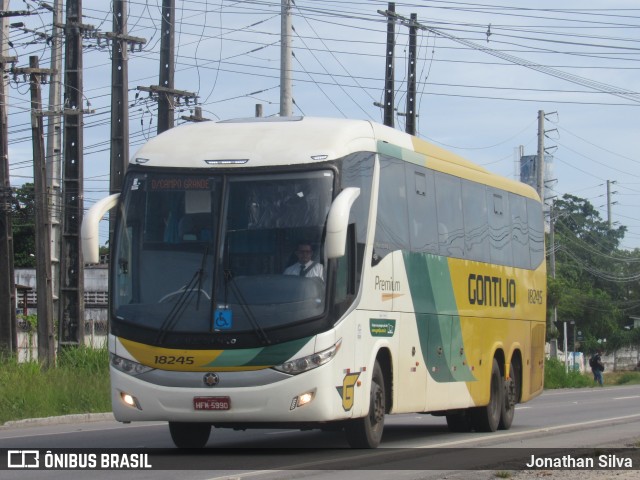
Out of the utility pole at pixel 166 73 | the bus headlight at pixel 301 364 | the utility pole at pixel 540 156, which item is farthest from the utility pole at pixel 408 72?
the bus headlight at pixel 301 364

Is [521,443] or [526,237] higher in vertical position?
[526,237]

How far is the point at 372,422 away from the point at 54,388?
10.4 m

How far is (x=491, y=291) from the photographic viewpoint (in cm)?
2003

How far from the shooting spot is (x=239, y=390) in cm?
1348

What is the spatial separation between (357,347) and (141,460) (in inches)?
103

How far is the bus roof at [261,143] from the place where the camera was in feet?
46.9

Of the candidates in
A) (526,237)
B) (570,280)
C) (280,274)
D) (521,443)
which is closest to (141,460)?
(280,274)

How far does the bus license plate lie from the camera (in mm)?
13500

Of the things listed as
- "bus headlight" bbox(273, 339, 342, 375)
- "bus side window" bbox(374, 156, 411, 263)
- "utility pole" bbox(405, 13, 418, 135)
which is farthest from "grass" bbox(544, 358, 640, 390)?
"bus headlight" bbox(273, 339, 342, 375)

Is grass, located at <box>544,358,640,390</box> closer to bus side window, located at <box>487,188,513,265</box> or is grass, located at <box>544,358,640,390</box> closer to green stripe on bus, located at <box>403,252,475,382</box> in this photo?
bus side window, located at <box>487,188,513,265</box>

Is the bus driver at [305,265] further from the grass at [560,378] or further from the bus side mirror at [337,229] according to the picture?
the grass at [560,378]

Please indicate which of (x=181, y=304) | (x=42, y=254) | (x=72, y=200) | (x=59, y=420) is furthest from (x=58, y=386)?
(x=181, y=304)

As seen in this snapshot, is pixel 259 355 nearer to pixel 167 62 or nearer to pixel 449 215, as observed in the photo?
pixel 449 215

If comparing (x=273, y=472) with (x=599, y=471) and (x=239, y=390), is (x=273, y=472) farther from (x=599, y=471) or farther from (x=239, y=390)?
(x=599, y=471)
